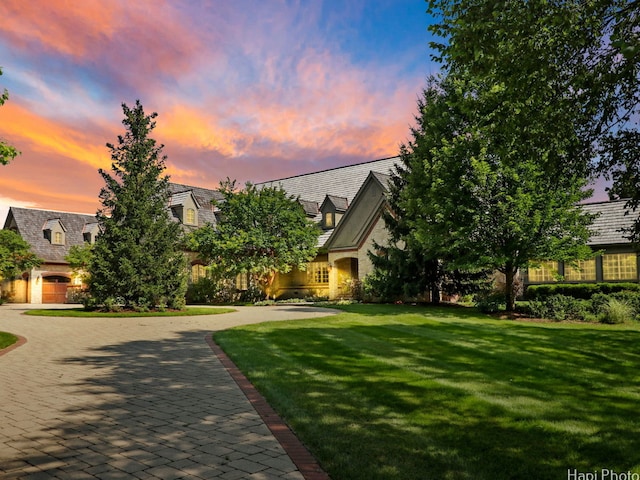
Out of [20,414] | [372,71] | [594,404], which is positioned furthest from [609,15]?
[20,414]

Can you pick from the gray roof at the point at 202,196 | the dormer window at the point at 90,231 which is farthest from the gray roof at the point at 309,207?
the dormer window at the point at 90,231

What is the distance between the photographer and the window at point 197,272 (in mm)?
37938

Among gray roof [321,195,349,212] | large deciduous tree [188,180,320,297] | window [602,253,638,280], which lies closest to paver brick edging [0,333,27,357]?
large deciduous tree [188,180,320,297]

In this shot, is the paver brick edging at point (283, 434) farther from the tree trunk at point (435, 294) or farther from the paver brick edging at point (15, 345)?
the tree trunk at point (435, 294)

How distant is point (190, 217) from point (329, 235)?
41.7ft

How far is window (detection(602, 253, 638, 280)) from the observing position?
26.8 metres

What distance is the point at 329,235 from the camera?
34625mm

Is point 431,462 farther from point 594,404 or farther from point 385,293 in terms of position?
point 385,293

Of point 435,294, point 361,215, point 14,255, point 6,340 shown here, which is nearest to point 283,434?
point 6,340

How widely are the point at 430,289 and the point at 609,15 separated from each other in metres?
17.2

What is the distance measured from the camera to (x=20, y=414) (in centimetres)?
643

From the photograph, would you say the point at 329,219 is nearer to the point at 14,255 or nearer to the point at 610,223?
the point at 610,223

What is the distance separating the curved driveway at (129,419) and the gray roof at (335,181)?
26.6 m

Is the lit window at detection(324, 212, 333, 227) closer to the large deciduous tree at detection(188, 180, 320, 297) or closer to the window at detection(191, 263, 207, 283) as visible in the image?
the large deciduous tree at detection(188, 180, 320, 297)
